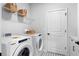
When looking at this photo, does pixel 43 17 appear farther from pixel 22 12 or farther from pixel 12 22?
pixel 12 22

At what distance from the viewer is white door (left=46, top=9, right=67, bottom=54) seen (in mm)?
1546

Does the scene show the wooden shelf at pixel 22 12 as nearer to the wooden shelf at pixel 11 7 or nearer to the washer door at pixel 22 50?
the wooden shelf at pixel 11 7

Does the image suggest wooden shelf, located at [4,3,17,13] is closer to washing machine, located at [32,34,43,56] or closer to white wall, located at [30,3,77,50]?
white wall, located at [30,3,77,50]

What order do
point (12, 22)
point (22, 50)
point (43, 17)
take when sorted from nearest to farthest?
point (22, 50)
point (12, 22)
point (43, 17)

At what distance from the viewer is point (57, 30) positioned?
1591mm

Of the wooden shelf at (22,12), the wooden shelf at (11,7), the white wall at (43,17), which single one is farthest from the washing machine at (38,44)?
the wooden shelf at (11,7)

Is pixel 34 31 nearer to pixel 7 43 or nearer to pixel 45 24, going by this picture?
pixel 45 24

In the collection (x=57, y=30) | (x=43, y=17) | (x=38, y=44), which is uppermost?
(x=43, y=17)

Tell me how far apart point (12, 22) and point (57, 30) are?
2.72ft

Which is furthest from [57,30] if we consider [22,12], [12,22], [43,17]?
[12,22]

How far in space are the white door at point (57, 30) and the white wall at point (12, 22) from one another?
442mm

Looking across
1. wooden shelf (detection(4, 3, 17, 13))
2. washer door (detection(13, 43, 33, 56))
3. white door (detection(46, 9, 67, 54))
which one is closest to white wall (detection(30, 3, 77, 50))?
white door (detection(46, 9, 67, 54))

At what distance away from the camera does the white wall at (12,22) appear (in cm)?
121

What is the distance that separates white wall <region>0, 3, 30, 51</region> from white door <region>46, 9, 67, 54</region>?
0.44 meters
